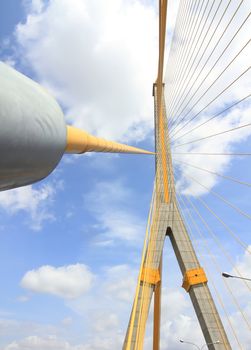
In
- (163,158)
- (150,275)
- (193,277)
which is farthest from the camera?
(163,158)

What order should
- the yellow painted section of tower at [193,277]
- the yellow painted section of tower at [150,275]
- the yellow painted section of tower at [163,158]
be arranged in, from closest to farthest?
the yellow painted section of tower at [193,277] < the yellow painted section of tower at [150,275] < the yellow painted section of tower at [163,158]

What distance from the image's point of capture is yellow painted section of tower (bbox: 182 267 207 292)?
19.5 metres

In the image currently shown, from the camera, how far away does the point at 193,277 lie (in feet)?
64.2

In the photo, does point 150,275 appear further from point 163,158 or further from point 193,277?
point 163,158

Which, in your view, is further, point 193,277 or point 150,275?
point 150,275

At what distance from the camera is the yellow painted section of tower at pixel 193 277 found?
63.8ft

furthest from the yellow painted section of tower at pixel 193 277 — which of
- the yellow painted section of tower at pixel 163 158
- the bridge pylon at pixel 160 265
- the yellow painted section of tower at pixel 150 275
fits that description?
the yellow painted section of tower at pixel 163 158

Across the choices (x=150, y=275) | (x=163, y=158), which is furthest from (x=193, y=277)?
(x=163, y=158)

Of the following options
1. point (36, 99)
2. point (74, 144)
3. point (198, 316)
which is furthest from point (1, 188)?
point (198, 316)

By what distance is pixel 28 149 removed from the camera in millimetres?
1000

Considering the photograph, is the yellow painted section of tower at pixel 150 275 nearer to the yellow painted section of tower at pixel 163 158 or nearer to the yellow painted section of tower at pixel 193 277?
the yellow painted section of tower at pixel 193 277

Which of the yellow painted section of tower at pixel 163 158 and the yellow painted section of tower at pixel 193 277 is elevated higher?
the yellow painted section of tower at pixel 163 158

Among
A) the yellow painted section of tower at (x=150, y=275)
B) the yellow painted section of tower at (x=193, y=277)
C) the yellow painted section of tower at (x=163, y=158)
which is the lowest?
the yellow painted section of tower at (x=193, y=277)

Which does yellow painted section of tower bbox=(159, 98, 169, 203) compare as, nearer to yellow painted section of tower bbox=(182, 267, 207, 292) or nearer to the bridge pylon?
the bridge pylon
